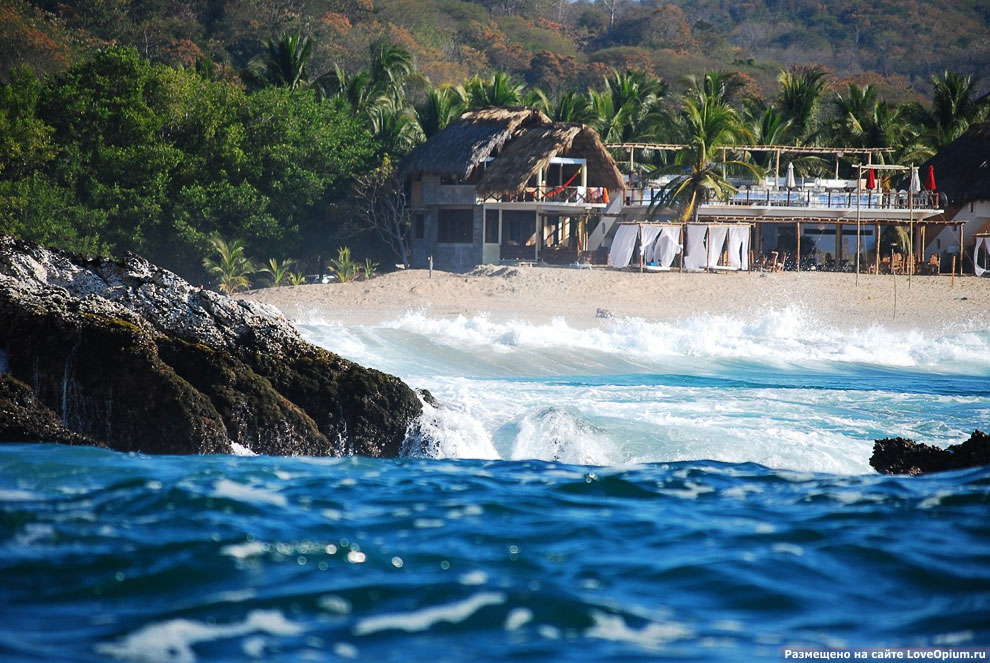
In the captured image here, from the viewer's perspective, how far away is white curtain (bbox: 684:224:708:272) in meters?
33.0

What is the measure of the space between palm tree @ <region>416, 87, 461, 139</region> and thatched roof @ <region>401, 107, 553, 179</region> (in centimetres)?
299

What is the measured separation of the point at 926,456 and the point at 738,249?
86.3ft

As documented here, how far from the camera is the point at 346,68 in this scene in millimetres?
65562

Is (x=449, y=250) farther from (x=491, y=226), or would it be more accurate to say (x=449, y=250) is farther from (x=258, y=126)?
(x=258, y=126)

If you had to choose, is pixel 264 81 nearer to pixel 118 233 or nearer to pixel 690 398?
pixel 118 233

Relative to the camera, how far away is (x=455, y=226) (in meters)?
36.6

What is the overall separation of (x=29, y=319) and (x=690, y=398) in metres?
9.07

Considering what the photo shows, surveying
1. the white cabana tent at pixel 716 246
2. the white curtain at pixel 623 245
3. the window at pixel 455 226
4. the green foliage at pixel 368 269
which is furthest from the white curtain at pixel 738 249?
the green foliage at pixel 368 269

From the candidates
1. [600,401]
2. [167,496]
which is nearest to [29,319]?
[167,496]

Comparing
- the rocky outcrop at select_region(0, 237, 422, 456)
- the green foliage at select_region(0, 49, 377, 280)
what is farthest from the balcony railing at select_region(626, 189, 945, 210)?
the rocky outcrop at select_region(0, 237, 422, 456)

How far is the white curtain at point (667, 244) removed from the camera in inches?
1287

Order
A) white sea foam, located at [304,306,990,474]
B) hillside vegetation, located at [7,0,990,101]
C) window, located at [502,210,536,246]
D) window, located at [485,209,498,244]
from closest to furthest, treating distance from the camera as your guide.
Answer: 1. white sea foam, located at [304,306,990,474]
2. window, located at [485,209,498,244]
3. window, located at [502,210,536,246]
4. hillside vegetation, located at [7,0,990,101]

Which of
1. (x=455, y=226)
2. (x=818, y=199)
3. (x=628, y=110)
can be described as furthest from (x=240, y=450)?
(x=628, y=110)

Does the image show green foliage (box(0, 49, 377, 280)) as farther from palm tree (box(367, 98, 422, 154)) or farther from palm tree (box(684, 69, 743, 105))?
palm tree (box(684, 69, 743, 105))
